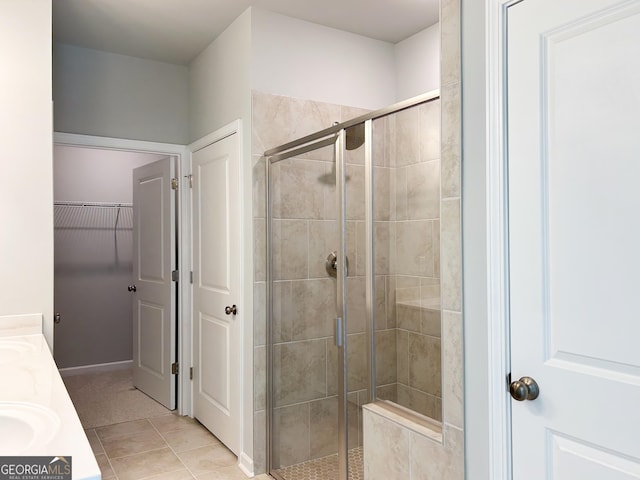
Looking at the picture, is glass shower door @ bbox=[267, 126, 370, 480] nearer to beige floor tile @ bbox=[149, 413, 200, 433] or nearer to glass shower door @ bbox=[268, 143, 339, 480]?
glass shower door @ bbox=[268, 143, 339, 480]

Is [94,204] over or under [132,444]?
over

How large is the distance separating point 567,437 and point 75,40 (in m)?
3.44

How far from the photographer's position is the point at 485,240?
1480 mm

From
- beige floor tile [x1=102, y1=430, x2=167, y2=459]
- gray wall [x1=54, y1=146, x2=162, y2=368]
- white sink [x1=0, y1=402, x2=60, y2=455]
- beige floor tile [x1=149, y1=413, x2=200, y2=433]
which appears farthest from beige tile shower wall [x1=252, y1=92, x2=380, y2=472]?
gray wall [x1=54, y1=146, x2=162, y2=368]

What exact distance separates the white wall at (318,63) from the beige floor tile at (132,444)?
2.31m

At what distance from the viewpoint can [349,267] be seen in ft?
7.45

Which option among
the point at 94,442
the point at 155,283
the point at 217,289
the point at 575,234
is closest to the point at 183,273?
the point at 155,283

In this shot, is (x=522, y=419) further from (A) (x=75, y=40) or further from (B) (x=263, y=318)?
(A) (x=75, y=40)

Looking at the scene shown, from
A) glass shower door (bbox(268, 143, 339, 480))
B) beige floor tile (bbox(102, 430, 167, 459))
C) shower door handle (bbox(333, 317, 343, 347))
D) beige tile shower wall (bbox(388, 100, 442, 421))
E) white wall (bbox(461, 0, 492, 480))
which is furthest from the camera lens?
beige floor tile (bbox(102, 430, 167, 459))

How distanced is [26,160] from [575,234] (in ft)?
7.69

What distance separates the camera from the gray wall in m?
4.85

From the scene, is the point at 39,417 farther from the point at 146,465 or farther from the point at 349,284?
the point at 146,465

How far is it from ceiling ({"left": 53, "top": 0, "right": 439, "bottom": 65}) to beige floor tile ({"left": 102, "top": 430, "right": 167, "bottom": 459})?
259 cm

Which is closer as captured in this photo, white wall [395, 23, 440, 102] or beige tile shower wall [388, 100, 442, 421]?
beige tile shower wall [388, 100, 442, 421]
